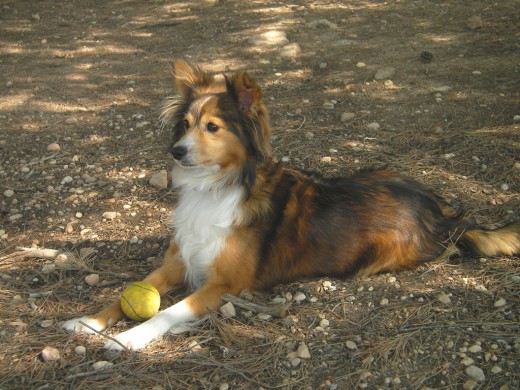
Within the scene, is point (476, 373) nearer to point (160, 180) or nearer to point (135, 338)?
point (135, 338)

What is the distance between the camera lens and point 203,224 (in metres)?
3.85

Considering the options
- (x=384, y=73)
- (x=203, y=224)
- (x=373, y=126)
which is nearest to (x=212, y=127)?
(x=203, y=224)

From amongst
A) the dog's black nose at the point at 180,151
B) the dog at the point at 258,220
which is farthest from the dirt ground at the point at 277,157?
the dog's black nose at the point at 180,151

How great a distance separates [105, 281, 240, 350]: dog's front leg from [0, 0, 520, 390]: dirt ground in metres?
0.08

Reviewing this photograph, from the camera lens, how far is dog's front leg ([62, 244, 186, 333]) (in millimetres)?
3594

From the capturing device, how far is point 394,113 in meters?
6.16

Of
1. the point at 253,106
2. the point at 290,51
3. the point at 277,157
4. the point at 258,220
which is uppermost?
the point at 253,106

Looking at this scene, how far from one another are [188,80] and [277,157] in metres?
1.66

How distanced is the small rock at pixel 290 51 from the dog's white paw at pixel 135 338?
202 inches

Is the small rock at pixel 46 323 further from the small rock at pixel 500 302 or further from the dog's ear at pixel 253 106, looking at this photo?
the small rock at pixel 500 302

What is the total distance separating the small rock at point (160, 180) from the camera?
5191 mm

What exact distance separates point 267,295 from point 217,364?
772 mm

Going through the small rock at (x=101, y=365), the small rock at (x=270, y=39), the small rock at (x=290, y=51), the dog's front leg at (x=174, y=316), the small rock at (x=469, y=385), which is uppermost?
the small rock at (x=270, y=39)

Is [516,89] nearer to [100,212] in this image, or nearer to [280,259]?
[280,259]
